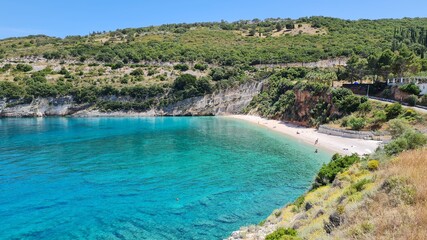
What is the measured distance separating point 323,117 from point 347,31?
308ft

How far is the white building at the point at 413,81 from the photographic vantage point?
5575 cm

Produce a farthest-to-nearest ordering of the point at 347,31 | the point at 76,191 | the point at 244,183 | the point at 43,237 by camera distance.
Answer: the point at 347,31 < the point at 244,183 < the point at 76,191 < the point at 43,237

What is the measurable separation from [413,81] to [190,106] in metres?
63.2

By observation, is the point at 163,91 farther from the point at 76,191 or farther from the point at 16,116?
the point at 76,191

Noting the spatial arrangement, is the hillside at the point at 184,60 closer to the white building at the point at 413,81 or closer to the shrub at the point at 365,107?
the white building at the point at 413,81

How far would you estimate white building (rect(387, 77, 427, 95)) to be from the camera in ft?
183

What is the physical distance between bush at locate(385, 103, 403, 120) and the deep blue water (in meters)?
13.6

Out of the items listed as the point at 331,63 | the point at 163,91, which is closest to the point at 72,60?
the point at 163,91

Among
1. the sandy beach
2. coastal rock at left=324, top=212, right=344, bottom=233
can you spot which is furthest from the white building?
coastal rock at left=324, top=212, right=344, bottom=233

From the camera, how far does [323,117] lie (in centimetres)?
6550

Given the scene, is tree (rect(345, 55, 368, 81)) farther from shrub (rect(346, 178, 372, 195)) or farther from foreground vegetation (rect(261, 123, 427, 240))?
foreground vegetation (rect(261, 123, 427, 240))

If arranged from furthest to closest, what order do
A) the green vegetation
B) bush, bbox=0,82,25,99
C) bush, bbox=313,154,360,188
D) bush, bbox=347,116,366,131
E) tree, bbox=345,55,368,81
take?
the green vegetation < bush, bbox=0,82,25,99 < tree, bbox=345,55,368,81 < bush, bbox=347,116,366,131 < bush, bbox=313,154,360,188

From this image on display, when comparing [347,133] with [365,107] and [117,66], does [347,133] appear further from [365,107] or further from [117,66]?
[117,66]

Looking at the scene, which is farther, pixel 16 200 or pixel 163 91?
pixel 163 91
